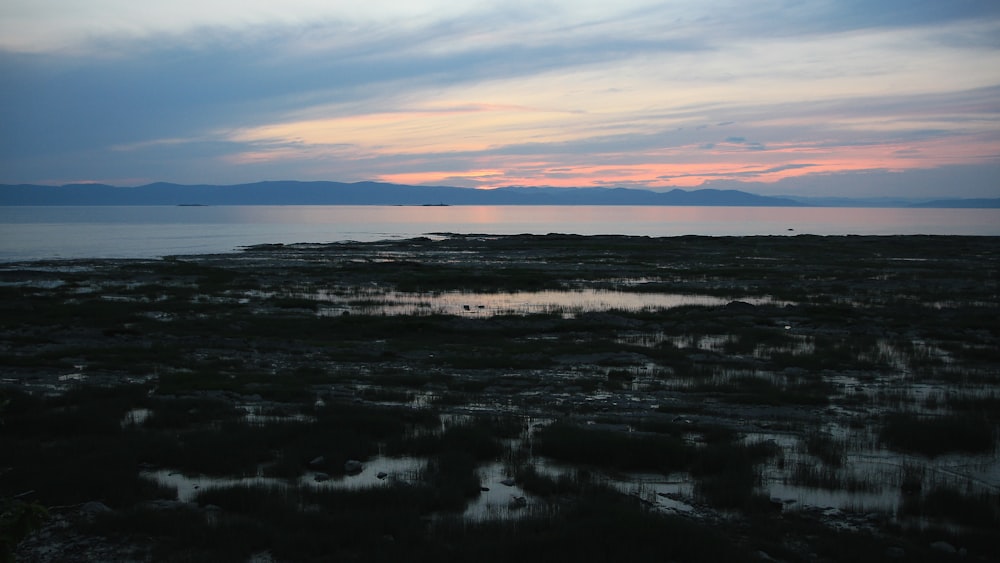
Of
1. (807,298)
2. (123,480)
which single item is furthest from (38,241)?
(123,480)

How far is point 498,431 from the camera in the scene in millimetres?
13945

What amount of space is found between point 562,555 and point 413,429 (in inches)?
247

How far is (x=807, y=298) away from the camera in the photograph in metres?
38.4

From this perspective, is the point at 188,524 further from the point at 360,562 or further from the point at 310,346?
the point at 310,346

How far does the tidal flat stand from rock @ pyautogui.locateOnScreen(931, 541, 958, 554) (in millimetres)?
24

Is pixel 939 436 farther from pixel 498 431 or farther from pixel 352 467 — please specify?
pixel 352 467

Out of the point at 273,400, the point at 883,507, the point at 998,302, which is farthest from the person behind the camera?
the point at 998,302

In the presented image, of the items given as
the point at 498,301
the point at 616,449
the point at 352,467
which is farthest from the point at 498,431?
the point at 498,301

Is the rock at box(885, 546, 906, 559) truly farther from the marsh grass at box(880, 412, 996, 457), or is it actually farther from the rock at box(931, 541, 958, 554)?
the marsh grass at box(880, 412, 996, 457)

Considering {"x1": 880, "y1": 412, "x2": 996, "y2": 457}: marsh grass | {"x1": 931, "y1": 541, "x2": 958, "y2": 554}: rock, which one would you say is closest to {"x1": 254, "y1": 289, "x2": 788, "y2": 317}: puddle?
{"x1": 880, "y1": 412, "x2": 996, "y2": 457}: marsh grass

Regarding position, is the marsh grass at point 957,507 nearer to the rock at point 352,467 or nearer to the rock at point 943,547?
the rock at point 943,547

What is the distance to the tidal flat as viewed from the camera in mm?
9023

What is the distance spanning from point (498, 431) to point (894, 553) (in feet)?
23.1

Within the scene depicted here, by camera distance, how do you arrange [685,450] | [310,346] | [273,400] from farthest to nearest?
[310,346], [273,400], [685,450]
